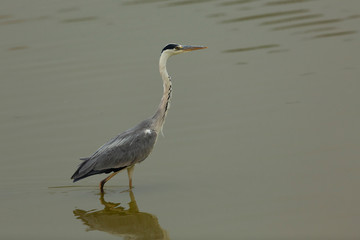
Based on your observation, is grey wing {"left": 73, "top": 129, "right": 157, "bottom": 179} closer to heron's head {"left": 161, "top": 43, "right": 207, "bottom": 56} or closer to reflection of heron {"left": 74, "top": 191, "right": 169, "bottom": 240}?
reflection of heron {"left": 74, "top": 191, "right": 169, "bottom": 240}

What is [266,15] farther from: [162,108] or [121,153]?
[121,153]

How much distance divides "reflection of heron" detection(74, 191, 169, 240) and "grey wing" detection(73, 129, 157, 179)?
1.49ft

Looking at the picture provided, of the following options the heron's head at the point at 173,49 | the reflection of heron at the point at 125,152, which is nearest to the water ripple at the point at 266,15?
the heron's head at the point at 173,49

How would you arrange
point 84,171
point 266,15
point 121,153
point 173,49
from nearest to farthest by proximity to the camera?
point 84,171 → point 121,153 → point 173,49 → point 266,15

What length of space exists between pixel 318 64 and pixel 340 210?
6176 mm

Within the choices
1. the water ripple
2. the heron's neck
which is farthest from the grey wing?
the water ripple

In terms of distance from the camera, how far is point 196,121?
35.5 ft

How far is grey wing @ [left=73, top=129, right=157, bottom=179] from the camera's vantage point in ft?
28.6

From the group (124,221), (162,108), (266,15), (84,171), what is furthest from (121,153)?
(266,15)

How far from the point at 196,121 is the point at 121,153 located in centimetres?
224

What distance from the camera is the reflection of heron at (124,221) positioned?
7.36 metres

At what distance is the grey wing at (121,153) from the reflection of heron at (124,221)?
45 cm

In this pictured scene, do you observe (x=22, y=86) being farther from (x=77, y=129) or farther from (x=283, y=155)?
(x=283, y=155)

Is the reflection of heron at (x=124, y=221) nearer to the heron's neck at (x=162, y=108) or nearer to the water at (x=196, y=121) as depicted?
the water at (x=196, y=121)
